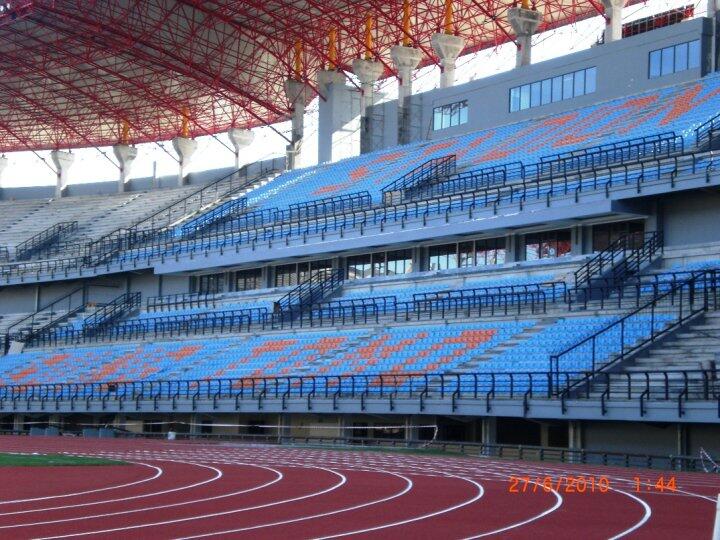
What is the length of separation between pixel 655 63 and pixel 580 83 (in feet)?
12.8

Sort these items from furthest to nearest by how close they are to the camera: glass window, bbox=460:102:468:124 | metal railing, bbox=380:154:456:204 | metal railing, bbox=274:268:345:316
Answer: glass window, bbox=460:102:468:124 → metal railing, bbox=380:154:456:204 → metal railing, bbox=274:268:345:316

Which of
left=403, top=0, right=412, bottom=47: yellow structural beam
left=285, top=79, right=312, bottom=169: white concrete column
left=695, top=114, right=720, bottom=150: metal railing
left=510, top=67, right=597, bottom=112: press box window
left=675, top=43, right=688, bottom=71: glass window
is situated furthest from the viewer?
left=285, top=79, right=312, bottom=169: white concrete column

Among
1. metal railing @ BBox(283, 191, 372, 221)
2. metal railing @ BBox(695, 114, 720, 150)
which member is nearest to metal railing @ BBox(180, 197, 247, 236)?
metal railing @ BBox(283, 191, 372, 221)

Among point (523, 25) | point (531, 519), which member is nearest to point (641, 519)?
point (531, 519)

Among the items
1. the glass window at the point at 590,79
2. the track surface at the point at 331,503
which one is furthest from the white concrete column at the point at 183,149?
the track surface at the point at 331,503

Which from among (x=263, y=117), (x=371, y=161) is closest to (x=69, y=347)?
(x=371, y=161)

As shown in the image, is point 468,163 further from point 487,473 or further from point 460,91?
point 487,473

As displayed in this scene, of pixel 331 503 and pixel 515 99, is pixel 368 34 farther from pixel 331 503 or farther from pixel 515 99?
pixel 331 503

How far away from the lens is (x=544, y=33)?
2640 inches

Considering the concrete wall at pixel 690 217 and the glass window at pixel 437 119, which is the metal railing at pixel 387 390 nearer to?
the concrete wall at pixel 690 217

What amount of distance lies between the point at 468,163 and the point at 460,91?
8.02 m

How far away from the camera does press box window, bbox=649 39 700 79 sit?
47.9 meters

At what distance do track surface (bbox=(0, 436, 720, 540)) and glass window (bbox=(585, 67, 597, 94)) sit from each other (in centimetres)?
3030

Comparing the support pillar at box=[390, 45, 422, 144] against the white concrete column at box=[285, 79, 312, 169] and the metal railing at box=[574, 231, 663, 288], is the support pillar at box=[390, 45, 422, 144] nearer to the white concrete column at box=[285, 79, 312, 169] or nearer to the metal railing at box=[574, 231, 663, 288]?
the white concrete column at box=[285, 79, 312, 169]
